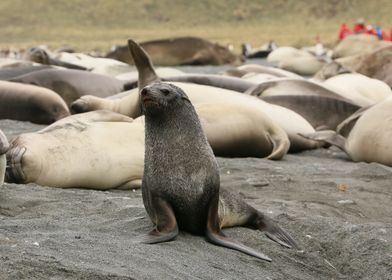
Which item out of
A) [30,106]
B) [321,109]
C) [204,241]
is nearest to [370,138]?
[321,109]

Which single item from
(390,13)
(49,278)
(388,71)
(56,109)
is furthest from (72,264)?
(390,13)

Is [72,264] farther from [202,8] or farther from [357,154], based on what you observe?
[202,8]

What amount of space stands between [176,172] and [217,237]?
36 centimetres

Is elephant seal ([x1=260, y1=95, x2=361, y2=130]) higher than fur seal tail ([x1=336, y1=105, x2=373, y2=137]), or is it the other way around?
fur seal tail ([x1=336, y1=105, x2=373, y2=137])

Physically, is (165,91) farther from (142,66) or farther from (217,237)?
(142,66)

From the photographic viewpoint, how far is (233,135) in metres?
7.42

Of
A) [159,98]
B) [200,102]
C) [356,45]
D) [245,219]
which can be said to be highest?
[159,98]

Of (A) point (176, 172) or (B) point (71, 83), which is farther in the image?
(B) point (71, 83)

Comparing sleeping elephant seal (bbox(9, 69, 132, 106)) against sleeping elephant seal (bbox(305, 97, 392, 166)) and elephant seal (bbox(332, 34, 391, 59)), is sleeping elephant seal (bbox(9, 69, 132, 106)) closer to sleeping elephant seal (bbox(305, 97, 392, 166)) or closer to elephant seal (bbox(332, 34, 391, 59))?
sleeping elephant seal (bbox(305, 97, 392, 166))

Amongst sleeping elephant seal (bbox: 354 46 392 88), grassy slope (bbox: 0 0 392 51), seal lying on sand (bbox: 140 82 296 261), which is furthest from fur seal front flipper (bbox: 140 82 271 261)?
grassy slope (bbox: 0 0 392 51)

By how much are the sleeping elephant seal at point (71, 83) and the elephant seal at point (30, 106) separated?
806mm

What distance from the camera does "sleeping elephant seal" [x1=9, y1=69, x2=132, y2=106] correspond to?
390 inches

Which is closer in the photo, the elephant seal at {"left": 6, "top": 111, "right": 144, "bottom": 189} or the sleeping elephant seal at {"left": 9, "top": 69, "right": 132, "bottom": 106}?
the elephant seal at {"left": 6, "top": 111, "right": 144, "bottom": 189}

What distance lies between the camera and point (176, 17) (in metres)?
57.9
